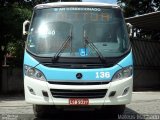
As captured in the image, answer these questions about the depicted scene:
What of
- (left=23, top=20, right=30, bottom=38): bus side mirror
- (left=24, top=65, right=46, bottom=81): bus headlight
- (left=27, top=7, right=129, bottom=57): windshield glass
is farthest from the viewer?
(left=23, top=20, right=30, bottom=38): bus side mirror

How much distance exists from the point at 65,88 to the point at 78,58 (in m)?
0.71

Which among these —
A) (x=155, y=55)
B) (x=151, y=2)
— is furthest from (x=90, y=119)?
(x=151, y=2)

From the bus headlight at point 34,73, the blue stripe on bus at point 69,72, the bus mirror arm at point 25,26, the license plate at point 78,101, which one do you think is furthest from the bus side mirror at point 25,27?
the license plate at point 78,101

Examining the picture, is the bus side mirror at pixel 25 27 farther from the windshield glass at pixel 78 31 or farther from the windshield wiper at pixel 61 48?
the windshield wiper at pixel 61 48

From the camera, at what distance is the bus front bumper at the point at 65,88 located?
29.1ft

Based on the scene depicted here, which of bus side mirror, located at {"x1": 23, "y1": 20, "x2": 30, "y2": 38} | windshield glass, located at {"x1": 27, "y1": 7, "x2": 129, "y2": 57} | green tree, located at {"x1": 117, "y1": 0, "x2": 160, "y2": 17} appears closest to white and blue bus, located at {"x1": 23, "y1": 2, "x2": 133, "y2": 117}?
windshield glass, located at {"x1": 27, "y1": 7, "x2": 129, "y2": 57}

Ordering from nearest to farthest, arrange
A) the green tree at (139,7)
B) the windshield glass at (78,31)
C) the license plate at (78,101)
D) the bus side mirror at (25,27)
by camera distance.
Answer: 1. the license plate at (78,101)
2. the windshield glass at (78,31)
3. the bus side mirror at (25,27)
4. the green tree at (139,7)

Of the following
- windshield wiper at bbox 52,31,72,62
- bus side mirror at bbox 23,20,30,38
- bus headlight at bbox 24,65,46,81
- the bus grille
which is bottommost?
the bus grille

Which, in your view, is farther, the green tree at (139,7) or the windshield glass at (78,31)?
the green tree at (139,7)

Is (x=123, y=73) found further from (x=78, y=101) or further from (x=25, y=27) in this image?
(x=25, y=27)

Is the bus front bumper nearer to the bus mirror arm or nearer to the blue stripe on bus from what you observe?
the blue stripe on bus

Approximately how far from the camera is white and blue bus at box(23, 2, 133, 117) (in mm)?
8906

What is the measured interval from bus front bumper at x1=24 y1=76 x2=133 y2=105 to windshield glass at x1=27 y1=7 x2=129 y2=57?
2.14 feet

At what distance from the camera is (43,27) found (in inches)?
379
